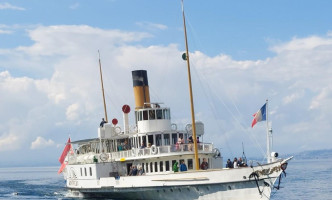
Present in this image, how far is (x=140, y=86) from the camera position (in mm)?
45000

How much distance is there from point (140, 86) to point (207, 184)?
1375 centimetres

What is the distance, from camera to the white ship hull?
108 ft

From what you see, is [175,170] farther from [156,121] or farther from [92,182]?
[92,182]

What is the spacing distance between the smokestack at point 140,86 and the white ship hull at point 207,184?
7721 millimetres

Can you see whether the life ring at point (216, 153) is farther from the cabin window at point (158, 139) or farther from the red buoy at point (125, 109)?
the red buoy at point (125, 109)

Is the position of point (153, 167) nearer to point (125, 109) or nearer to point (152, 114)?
Answer: point (152, 114)

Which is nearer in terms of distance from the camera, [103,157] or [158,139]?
[158,139]

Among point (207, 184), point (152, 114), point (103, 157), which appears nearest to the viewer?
point (207, 184)

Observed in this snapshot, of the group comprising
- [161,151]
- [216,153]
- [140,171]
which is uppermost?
[161,151]

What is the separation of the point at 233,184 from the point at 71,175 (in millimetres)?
21120

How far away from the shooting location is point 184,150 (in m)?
38.1

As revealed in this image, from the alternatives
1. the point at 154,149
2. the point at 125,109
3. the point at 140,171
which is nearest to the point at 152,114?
the point at 154,149

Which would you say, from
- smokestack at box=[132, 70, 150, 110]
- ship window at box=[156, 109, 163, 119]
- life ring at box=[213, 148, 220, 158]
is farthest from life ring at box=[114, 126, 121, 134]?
life ring at box=[213, 148, 220, 158]

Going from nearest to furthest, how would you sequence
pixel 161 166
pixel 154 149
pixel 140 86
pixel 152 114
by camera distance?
1. pixel 154 149
2. pixel 161 166
3. pixel 152 114
4. pixel 140 86
